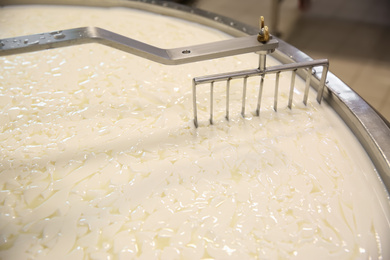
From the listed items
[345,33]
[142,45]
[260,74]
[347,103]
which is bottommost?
[345,33]

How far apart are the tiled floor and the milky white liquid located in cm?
188

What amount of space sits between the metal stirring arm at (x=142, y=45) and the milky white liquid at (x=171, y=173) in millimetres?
298

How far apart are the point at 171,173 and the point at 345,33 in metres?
3.47

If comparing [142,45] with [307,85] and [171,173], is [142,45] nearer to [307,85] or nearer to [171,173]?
[171,173]

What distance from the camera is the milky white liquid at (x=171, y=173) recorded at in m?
1.11

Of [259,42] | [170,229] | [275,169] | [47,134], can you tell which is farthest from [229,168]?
[47,134]

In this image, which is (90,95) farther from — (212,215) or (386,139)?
(386,139)

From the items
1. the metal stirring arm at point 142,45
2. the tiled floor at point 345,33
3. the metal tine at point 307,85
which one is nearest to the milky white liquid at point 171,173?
the metal tine at point 307,85

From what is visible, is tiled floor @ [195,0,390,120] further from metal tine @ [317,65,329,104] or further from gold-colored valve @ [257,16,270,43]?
gold-colored valve @ [257,16,270,43]

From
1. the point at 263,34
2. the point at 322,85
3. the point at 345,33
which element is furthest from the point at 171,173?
the point at 345,33

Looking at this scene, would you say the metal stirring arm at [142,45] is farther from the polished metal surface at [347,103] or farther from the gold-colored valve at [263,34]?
the polished metal surface at [347,103]

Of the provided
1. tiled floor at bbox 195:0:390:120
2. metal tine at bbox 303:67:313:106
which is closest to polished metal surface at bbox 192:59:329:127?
metal tine at bbox 303:67:313:106

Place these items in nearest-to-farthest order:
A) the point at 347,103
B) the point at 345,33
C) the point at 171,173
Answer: the point at 171,173
the point at 347,103
the point at 345,33

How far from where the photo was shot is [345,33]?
407 cm
